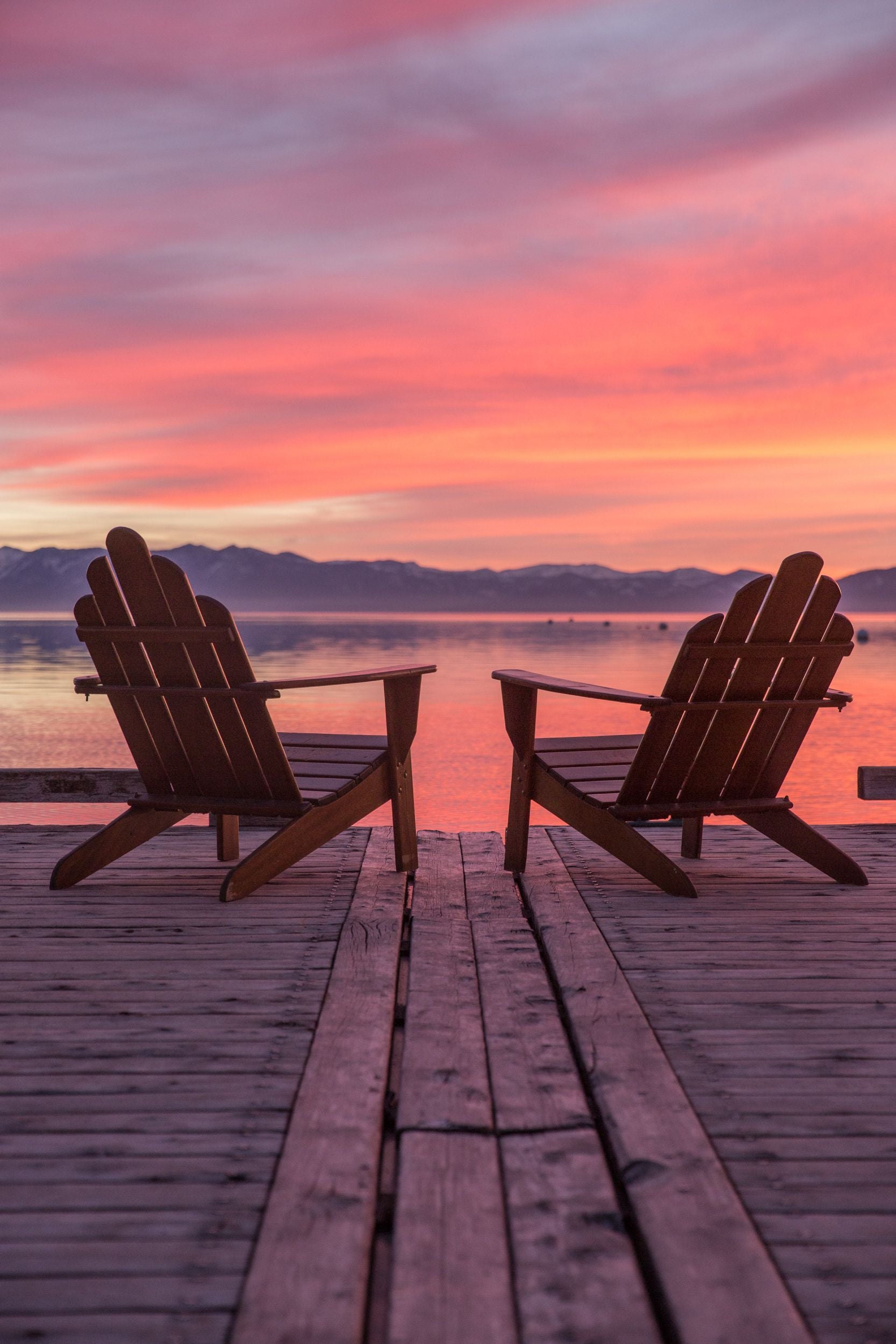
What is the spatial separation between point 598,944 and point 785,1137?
1.10 meters

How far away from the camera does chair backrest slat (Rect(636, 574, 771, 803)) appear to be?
10.6ft

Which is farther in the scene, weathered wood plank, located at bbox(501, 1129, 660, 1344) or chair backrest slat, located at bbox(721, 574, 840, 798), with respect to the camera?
chair backrest slat, located at bbox(721, 574, 840, 798)

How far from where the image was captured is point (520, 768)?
3.90 meters

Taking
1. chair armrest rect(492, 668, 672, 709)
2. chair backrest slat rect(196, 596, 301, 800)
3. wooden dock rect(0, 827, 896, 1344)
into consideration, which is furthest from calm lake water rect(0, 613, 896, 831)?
wooden dock rect(0, 827, 896, 1344)

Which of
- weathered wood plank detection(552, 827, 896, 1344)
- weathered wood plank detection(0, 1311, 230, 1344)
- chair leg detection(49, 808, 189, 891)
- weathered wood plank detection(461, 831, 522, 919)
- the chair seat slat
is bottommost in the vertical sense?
weathered wood plank detection(461, 831, 522, 919)

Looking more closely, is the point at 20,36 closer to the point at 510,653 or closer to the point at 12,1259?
the point at 12,1259

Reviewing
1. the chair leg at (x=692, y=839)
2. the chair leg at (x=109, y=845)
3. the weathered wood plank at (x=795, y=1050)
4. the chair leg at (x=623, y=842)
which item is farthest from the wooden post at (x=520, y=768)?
the chair leg at (x=109, y=845)

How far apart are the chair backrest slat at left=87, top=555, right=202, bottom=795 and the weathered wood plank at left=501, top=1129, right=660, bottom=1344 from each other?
2.06m

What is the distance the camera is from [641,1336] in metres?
1.24

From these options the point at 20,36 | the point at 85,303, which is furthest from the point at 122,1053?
the point at 85,303

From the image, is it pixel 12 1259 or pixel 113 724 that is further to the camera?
pixel 113 724

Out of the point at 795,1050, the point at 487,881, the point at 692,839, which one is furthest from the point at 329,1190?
the point at 692,839

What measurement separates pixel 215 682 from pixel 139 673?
296mm

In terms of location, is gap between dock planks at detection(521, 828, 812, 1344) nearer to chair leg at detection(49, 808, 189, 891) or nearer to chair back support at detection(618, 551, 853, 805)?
chair back support at detection(618, 551, 853, 805)
